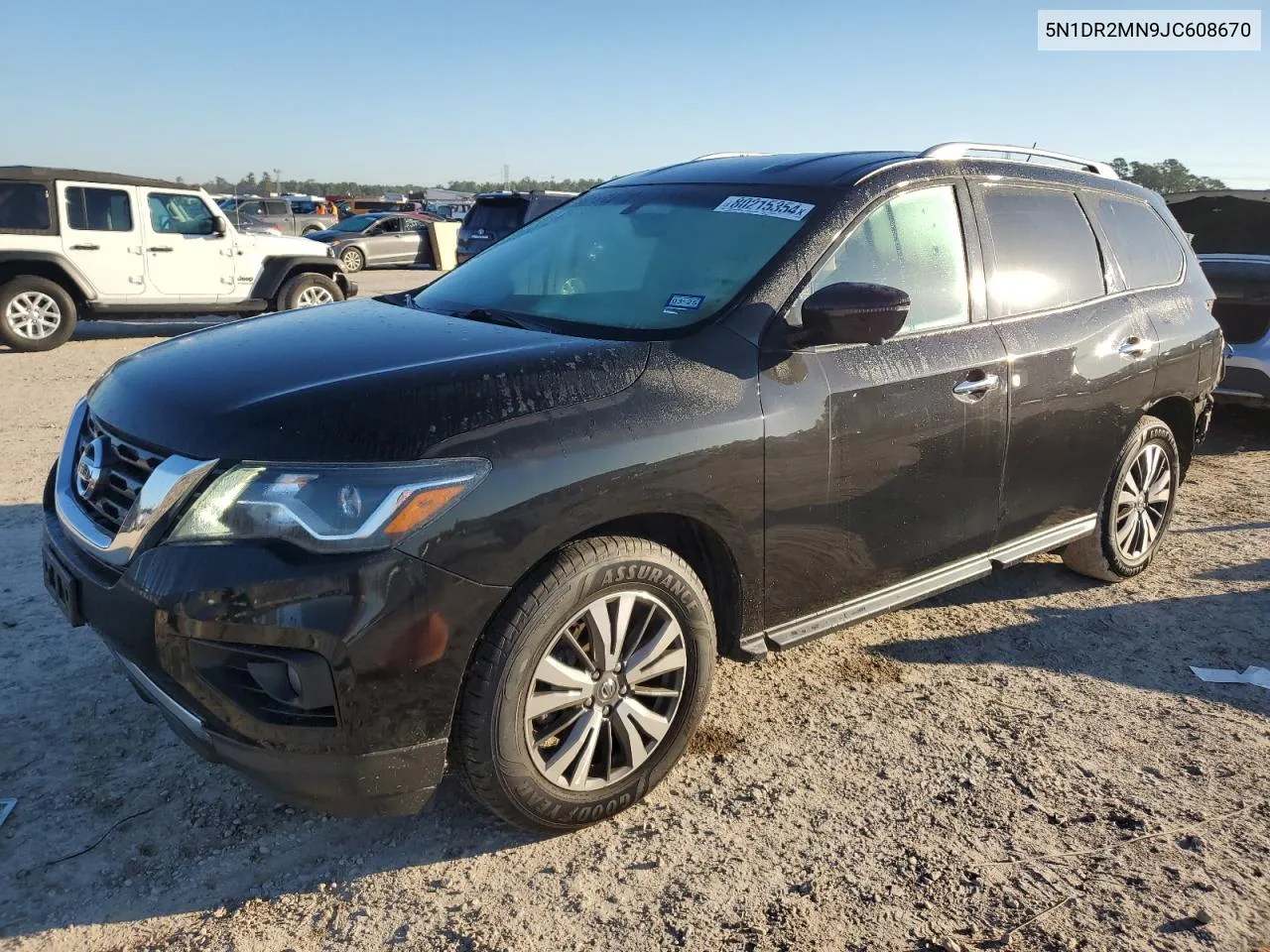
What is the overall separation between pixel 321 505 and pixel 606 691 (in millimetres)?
935

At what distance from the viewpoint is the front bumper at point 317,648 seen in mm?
2152

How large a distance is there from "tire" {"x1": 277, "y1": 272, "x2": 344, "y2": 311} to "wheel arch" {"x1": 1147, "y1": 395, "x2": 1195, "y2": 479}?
31.9ft

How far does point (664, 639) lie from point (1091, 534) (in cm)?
266

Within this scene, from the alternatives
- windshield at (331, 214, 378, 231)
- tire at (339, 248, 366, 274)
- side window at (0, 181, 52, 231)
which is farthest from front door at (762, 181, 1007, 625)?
windshield at (331, 214, 378, 231)

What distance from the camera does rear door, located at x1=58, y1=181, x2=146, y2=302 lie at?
10.4 m

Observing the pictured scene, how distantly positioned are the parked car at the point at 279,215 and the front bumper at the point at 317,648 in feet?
96.9

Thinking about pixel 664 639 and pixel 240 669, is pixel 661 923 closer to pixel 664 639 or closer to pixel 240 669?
pixel 664 639

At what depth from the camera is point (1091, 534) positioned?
4.42 metres

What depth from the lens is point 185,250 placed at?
36.8ft

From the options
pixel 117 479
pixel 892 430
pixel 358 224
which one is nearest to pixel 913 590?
pixel 892 430

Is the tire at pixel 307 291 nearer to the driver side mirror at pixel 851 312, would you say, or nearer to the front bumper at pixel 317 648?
the driver side mirror at pixel 851 312

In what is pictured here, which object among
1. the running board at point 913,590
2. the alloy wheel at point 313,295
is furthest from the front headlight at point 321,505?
the alloy wheel at point 313,295

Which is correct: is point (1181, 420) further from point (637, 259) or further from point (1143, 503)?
point (637, 259)

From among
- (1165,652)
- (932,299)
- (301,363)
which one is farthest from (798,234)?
(1165,652)
